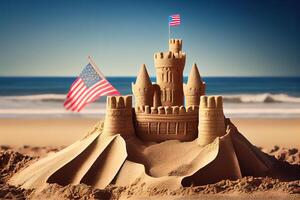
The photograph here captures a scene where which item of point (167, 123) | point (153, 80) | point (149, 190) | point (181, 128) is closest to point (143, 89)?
point (167, 123)

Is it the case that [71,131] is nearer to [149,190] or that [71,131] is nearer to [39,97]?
[149,190]

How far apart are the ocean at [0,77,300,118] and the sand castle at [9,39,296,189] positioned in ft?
57.9

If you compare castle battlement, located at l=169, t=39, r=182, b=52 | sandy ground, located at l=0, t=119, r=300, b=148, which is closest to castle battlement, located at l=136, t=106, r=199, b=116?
castle battlement, located at l=169, t=39, r=182, b=52

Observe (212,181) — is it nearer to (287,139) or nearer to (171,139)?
(171,139)

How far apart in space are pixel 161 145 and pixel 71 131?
41.2 ft

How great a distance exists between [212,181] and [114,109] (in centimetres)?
262

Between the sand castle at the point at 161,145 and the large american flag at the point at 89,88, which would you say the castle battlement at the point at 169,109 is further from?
the large american flag at the point at 89,88

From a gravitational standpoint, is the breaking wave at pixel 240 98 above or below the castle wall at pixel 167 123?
below

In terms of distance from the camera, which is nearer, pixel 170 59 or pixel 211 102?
pixel 211 102

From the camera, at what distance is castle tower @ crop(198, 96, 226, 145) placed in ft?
31.2

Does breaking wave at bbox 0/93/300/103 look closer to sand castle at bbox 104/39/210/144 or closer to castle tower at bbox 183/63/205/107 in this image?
sand castle at bbox 104/39/210/144

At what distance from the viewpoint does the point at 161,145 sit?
32.1ft

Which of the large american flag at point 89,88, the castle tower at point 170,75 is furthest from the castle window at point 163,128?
the large american flag at point 89,88

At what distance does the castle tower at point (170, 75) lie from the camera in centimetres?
1027
